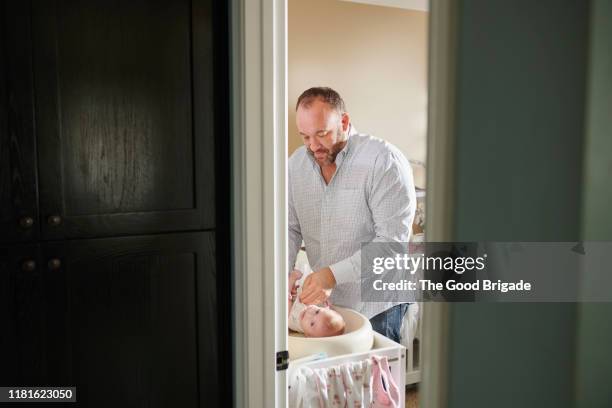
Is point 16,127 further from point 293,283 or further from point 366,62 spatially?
point 366,62

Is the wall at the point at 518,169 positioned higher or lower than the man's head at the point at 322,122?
lower

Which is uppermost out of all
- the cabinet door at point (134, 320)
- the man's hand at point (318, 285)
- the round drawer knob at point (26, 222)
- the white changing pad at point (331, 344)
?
the round drawer knob at point (26, 222)

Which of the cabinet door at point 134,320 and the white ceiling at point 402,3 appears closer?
the cabinet door at point 134,320

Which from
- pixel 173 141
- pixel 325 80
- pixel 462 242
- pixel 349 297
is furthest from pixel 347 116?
pixel 462 242

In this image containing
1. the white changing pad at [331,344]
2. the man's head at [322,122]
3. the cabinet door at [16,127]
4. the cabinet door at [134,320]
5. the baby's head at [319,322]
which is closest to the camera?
the cabinet door at [16,127]

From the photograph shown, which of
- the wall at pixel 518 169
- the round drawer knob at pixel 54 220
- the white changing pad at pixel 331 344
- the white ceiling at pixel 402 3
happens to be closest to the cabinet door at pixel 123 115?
the round drawer knob at pixel 54 220

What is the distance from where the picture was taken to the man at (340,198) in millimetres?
2828

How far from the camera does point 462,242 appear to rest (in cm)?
41

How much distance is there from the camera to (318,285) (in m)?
2.90

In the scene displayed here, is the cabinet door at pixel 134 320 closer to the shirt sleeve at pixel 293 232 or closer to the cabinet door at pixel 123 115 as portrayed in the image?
the cabinet door at pixel 123 115

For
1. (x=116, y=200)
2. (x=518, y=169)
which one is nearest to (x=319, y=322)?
(x=116, y=200)

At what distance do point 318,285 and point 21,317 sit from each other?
190 centimetres

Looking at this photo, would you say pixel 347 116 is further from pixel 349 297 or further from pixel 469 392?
pixel 469 392

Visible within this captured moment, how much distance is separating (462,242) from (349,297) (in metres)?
2.61
